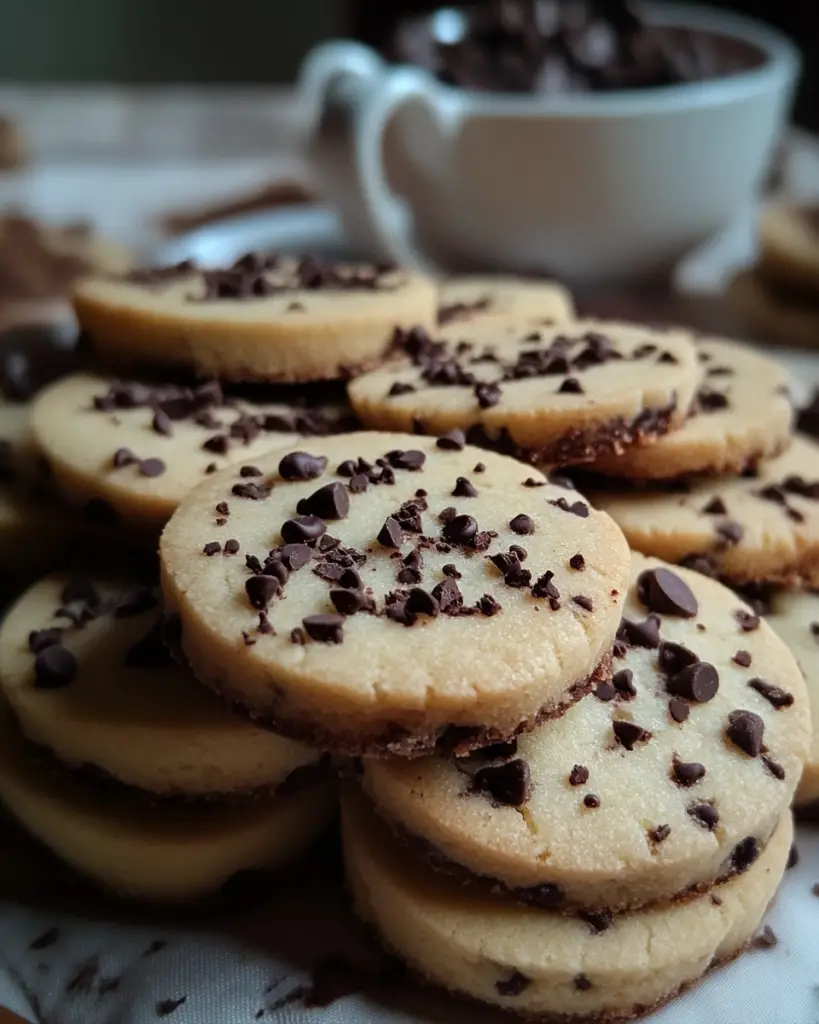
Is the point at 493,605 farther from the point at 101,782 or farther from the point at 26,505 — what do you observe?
the point at 26,505

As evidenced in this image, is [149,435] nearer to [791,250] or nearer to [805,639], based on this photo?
[805,639]

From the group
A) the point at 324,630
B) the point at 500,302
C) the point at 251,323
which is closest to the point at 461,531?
the point at 324,630

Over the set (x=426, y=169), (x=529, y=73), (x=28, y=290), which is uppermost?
(x=529, y=73)

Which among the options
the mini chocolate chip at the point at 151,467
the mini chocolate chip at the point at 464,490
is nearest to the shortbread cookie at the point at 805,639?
the mini chocolate chip at the point at 464,490


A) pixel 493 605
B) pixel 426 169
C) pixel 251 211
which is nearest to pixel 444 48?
pixel 426 169

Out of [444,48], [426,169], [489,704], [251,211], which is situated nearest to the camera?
[489,704]

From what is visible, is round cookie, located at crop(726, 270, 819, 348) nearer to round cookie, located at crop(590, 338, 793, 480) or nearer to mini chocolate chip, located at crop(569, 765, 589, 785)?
round cookie, located at crop(590, 338, 793, 480)
